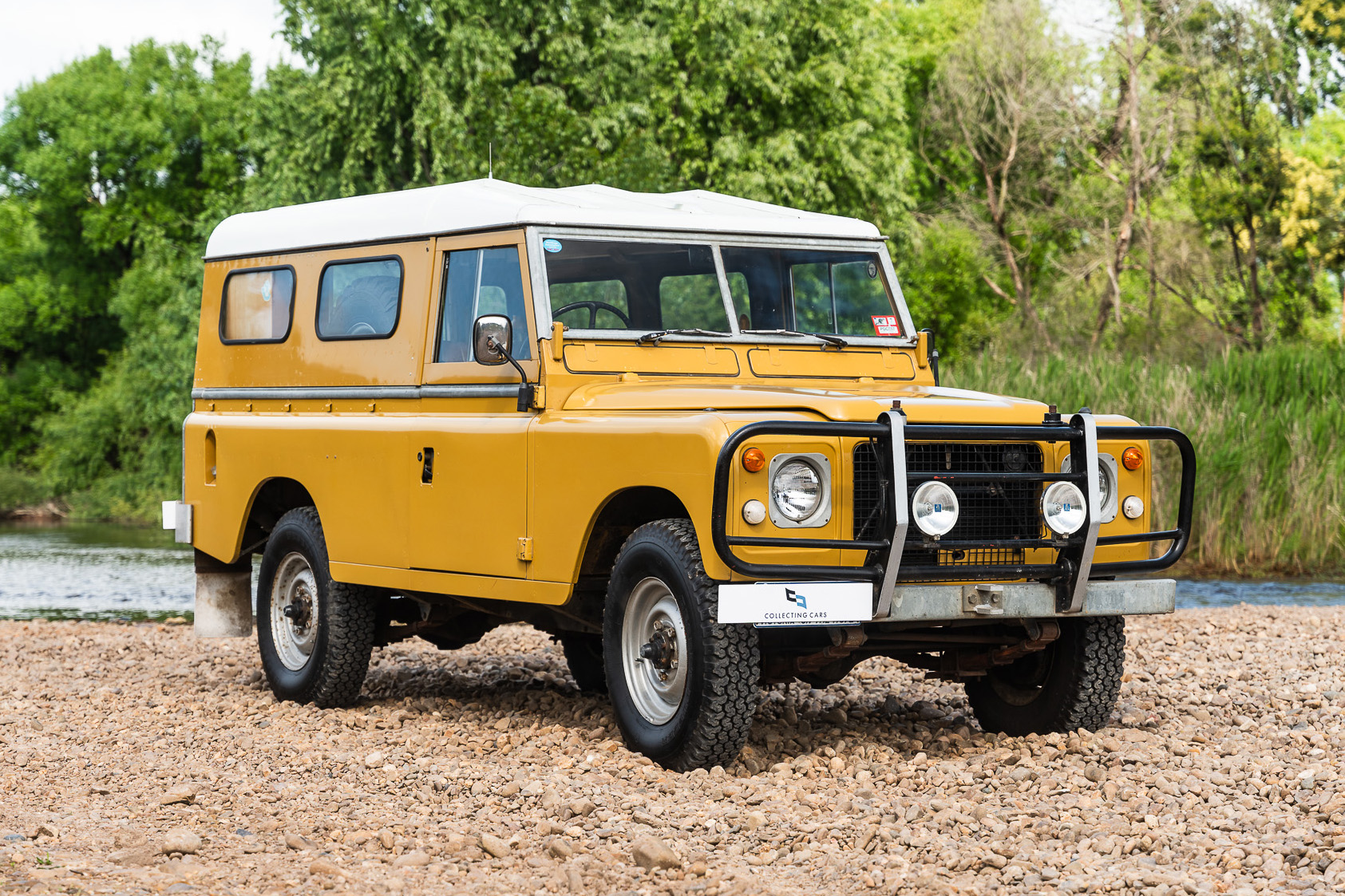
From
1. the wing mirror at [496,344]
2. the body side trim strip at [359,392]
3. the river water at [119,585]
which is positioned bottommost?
the river water at [119,585]

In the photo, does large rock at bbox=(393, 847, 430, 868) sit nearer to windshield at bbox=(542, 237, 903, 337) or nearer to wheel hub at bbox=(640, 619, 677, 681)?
wheel hub at bbox=(640, 619, 677, 681)

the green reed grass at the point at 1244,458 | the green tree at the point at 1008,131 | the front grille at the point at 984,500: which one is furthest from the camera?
the green tree at the point at 1008,131

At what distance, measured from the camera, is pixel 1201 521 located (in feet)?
57.9

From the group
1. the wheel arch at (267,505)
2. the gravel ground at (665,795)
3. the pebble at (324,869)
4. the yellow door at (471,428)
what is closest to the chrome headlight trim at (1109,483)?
the gravel ground at (665,795)

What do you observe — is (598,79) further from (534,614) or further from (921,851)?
(921,851)

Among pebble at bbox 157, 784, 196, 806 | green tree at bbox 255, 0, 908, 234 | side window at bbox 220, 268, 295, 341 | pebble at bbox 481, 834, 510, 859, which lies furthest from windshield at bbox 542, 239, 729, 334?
green tree at bbox 255, 0, 908, 234

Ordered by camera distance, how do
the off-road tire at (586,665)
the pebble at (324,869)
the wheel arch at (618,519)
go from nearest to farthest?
the pebble at (324,869) < the wheel arch at (618,519) < the off-road tire at (586,665)

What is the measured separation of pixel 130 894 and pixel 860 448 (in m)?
3.04

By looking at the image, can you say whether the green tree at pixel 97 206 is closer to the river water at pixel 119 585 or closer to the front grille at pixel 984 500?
the river water at pixel 119 585

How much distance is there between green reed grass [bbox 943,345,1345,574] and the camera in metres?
17.3

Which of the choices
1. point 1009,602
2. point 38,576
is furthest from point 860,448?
point 38,576

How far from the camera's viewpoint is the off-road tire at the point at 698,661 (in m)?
6.16

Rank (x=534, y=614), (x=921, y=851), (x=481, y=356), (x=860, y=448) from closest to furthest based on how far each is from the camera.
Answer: (x=921, y=851) → (x=860, y=448) → (x=481, y=356) → (x=534, y=614)

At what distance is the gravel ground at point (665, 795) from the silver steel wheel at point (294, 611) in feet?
1.06
